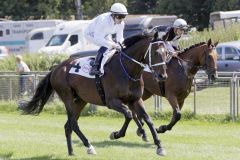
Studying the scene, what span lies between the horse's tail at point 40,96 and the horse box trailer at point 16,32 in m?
30.5

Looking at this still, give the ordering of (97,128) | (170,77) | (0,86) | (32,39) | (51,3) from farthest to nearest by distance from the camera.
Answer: (51,3) < (32,39) < (0,86) < (97,128) < (170,77)

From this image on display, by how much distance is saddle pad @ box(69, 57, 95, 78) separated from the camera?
1238cm

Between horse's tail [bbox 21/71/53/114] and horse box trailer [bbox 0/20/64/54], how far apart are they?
3048 cm

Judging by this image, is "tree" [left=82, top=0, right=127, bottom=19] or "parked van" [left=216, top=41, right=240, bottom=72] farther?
"tree" [left=82, top=0, right=127, bottom=19]

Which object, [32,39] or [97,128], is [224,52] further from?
[32,39]

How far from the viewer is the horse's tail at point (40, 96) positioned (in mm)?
13211

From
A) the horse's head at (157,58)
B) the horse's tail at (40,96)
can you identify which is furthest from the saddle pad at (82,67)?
the horse's head at (157,58)

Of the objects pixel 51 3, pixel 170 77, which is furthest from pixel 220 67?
pixel 51 3

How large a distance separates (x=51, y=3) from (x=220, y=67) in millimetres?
27107

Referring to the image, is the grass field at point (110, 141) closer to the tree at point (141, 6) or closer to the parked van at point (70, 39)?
the parked van at point (70, 39)

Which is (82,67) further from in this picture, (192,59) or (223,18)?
(223,18)

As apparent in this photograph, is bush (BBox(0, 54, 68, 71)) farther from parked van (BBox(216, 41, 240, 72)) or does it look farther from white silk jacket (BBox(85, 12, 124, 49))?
white silk jacket (BBox(85, 12, 124, 49))

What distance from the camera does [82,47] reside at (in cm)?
3562

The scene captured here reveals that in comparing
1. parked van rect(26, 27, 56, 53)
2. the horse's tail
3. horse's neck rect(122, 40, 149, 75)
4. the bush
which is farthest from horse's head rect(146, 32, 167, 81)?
parked van rect(26, 27, 56, 53)
